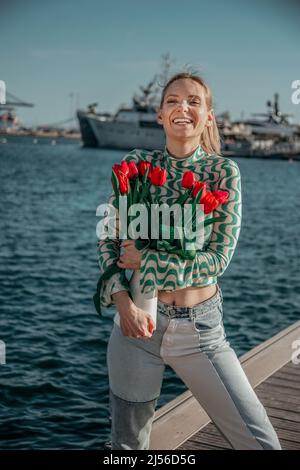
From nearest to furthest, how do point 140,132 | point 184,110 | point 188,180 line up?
point 188,180 < point 184,110 < point 140,132

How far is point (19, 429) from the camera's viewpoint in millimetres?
6570

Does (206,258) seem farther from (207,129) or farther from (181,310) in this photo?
(207,129)

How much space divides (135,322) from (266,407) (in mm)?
2471

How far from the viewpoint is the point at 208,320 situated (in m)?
2.64

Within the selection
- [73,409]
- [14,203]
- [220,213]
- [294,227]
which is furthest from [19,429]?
[14,203]

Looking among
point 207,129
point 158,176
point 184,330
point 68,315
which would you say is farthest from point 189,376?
point 68,315

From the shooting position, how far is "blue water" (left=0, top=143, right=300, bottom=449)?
22.6 ft

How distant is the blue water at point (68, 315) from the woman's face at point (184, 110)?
4257mm

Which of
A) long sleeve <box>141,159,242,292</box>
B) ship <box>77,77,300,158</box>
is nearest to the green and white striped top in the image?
long sleeve <box>141,159,242,292</box>

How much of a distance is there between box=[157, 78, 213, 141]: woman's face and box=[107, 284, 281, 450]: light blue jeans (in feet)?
2.25

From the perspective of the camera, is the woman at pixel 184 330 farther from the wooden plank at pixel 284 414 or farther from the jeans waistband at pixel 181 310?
the wooden plank at pixel 284 414

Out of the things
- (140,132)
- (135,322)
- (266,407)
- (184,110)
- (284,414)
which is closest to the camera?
(135,322)

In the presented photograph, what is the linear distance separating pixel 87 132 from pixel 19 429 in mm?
111671
